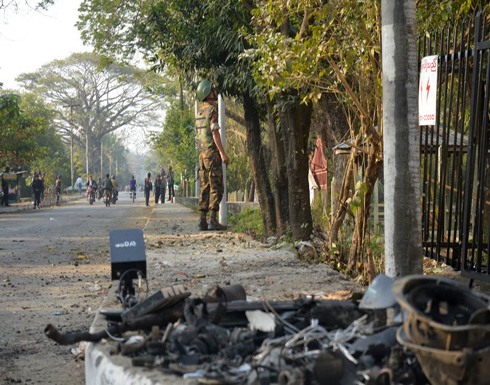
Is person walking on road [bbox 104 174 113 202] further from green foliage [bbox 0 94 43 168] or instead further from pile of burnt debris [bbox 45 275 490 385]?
pile of burnt debris [bbox 45 275 490 385]

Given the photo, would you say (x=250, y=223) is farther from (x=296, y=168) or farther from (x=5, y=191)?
(x=5, y=191)

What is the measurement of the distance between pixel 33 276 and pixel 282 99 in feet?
13.9

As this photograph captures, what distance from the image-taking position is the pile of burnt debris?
2.92m

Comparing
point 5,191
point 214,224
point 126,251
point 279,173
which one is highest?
point 279,173

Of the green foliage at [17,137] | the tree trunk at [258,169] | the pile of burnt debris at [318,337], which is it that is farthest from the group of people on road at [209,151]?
the green foliage at [17,137]

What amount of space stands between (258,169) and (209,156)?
1.14m

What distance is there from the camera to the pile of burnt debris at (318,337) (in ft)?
9.58

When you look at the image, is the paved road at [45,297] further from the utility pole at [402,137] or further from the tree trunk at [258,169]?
the tree trunk at [258,169]

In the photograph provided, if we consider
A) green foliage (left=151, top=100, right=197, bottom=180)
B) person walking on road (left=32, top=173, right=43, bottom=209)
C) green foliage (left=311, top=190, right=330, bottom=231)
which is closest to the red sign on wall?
green foliage (left=311, top=190, right=330, bottom=231)

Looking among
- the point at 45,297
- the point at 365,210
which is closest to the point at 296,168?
the point at 365,210

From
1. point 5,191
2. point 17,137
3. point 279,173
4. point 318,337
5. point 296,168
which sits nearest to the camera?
point 318,337

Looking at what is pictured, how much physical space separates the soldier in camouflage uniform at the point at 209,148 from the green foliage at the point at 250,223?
1.31m

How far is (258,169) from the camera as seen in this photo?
45.6 feet

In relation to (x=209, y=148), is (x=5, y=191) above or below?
below
